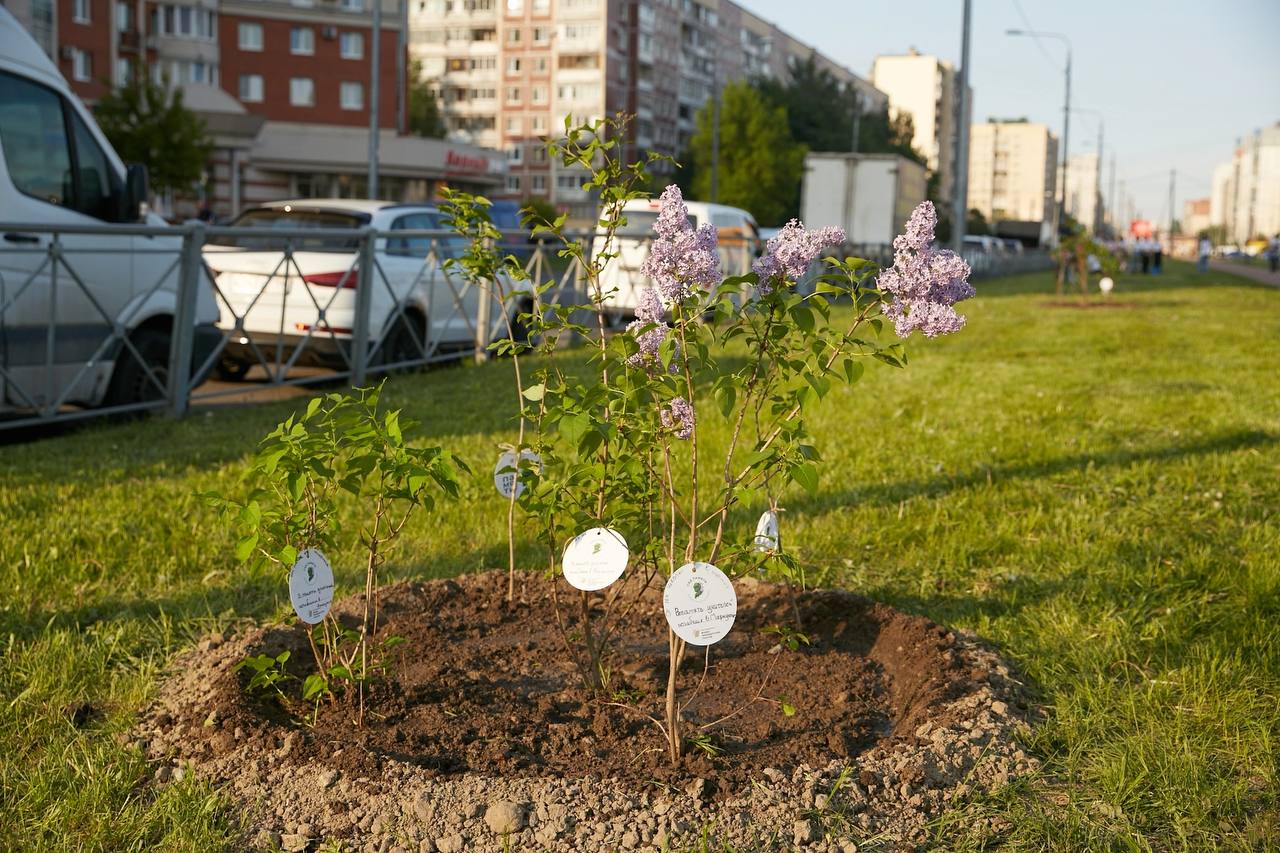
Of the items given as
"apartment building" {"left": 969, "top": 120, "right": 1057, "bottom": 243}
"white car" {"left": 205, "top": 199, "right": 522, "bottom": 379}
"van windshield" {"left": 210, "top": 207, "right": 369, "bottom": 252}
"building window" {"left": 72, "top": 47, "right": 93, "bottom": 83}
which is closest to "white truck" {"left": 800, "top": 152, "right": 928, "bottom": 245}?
"white car" {"left": 205, "top": 199, "right": 522, "bottom": 379}

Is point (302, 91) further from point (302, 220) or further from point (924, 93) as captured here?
point (924, 93)

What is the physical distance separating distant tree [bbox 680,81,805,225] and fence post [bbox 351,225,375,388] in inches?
2286

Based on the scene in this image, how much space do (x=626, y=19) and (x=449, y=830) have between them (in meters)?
84.4

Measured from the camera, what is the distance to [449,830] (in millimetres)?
2604

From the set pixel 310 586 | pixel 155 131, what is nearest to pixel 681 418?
pixel 310 586

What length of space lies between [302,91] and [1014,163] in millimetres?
150343

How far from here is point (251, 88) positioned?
188 ft

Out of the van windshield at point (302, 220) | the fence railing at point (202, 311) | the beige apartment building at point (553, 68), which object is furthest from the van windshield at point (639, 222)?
the beige apartment building at point (553, 68)

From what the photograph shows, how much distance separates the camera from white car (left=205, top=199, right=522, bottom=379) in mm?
9742

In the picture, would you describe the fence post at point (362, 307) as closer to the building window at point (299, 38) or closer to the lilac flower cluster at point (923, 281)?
the lilac flower cluster at point (923, 281)

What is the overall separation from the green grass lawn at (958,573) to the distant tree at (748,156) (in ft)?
195

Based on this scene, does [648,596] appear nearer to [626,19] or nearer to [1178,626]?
[1178,626]

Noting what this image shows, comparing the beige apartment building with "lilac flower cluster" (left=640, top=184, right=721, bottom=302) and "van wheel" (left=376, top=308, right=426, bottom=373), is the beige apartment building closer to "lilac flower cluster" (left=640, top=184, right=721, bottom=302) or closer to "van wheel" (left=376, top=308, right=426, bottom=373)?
"van wheel" (left=376, top=308, right=426, bottom=373)

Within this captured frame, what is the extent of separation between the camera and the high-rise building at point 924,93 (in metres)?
144
